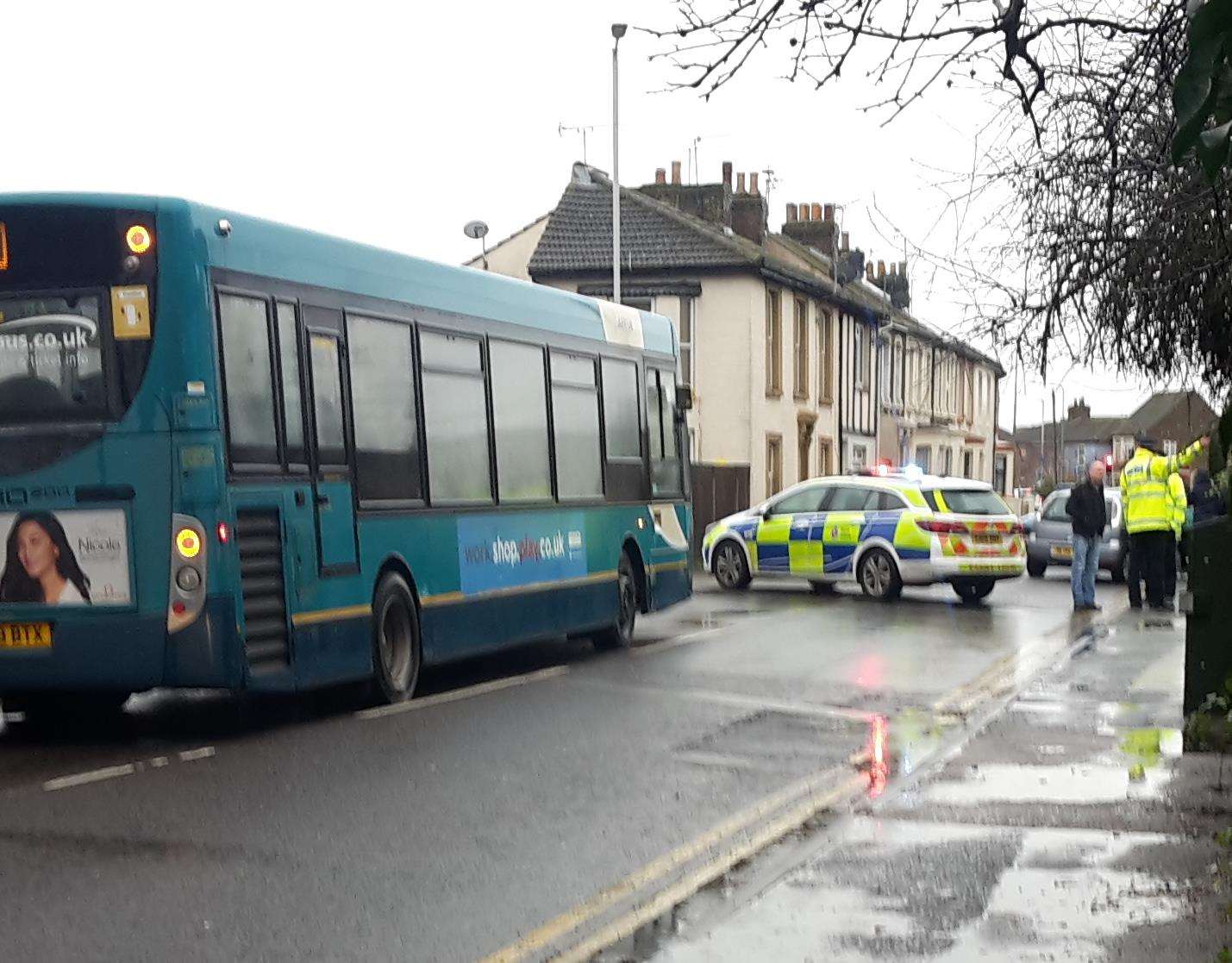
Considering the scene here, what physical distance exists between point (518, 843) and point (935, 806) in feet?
6.94

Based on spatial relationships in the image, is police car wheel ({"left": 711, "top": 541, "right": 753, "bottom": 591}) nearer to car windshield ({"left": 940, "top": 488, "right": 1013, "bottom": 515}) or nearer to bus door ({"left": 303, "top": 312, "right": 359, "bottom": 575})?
car windshield ({"left": 940, "top": 488, "right": 1013, "bottom": 515})

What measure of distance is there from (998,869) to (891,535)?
55.1 ft

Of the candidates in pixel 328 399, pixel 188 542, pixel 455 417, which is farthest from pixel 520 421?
pixel 188 542

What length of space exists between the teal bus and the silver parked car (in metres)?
18.0

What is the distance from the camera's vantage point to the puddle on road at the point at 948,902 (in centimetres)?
596

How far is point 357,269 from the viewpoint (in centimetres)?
1213

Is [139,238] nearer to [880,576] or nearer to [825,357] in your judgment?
[880,576]

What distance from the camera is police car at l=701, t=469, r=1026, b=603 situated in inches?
926

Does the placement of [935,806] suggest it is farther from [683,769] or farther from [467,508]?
[467,508]

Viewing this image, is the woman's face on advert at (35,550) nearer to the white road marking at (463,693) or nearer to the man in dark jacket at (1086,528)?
the white road marking at (463,693)

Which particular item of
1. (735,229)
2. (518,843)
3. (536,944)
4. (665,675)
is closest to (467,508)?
(665,675)

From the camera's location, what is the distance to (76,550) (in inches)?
408

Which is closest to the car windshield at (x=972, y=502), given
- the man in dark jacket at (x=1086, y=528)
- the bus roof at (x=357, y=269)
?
the man in dark jacket at (x=1086, y=528)

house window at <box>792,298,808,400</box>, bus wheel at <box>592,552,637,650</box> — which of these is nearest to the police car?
bus wheel at <box>592,552,637,650</box>
